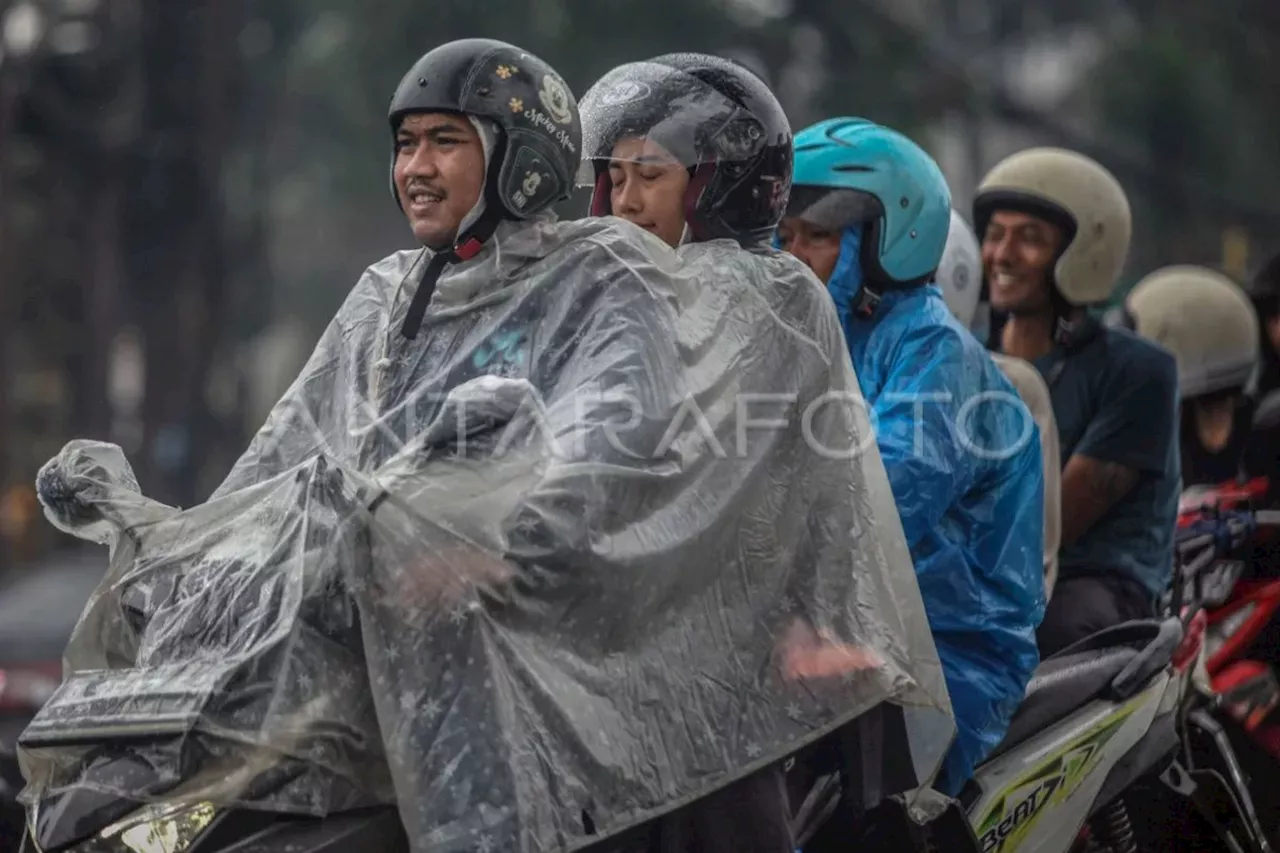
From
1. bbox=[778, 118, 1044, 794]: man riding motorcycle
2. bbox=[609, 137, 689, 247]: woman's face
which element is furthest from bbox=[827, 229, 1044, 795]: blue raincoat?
bbox=[609, 137, 689, 247]: woman's face

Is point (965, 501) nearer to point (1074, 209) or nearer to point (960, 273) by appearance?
point (960, 273)

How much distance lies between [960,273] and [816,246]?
115 centimetres

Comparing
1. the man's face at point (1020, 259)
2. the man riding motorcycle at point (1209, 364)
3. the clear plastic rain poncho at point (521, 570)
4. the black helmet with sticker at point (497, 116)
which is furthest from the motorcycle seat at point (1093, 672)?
the man riding motorcycle at point (1209, 364)

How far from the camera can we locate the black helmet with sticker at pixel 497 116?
392cm

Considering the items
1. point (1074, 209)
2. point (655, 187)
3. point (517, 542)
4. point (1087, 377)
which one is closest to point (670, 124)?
point (655, 187)

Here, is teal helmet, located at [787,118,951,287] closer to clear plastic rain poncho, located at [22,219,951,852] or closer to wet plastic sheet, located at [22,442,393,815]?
clear plastic rain poncho, located at [22,219,951,852]

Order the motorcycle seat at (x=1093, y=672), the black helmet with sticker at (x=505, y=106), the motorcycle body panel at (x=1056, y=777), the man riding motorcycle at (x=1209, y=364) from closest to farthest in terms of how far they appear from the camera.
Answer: the black helmet with sticker at (x=505, y=106), the motorcycle body panel at (x=1056, y=777), the motorcycle seat at (x=1093, y=672), the man riding motorcycle at (x=1209, y=364)

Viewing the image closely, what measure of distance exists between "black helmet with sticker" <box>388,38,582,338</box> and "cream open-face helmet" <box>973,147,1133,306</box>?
9.76ft

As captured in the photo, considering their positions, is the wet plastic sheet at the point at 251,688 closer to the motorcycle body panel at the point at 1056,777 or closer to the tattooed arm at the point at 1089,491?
the motorcycle body panel at the point at 1056,777

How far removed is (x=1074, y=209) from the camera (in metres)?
6.75

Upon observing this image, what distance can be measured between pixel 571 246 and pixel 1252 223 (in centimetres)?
2226

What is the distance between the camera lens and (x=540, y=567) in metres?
3.48

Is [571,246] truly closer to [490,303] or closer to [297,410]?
[490,303]

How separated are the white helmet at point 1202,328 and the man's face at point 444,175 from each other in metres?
4.40
